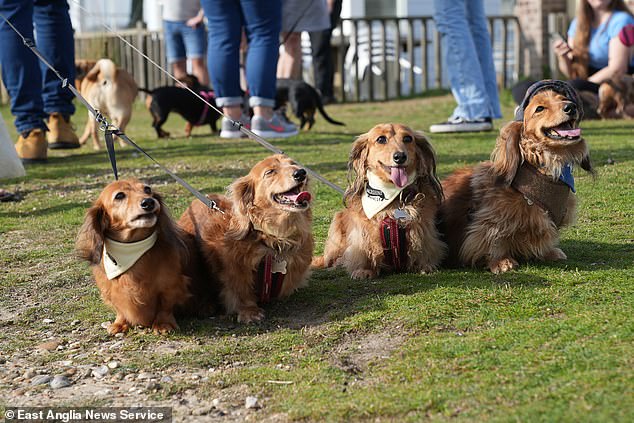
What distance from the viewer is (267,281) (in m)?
4.40

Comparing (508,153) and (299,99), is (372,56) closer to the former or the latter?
(299,99)

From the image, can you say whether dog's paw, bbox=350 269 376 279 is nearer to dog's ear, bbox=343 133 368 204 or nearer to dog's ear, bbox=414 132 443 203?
dog's ear, bbox=343 133 368 204

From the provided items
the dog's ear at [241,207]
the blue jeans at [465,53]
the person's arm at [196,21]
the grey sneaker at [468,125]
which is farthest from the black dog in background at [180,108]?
the dog's ear at [241,207]

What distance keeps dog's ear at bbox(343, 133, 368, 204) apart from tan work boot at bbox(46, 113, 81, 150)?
5342 millimetres

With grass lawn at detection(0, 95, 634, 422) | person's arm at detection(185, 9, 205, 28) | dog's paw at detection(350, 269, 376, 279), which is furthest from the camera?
person's arm at detection(185, 9, 205, 28)

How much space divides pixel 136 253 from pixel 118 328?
0.45m

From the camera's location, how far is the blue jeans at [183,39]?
1246 cm

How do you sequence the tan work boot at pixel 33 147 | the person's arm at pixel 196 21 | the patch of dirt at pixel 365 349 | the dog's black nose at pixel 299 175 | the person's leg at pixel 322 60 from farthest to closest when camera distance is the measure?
the person's leg at pixel 322 60 → the person's arm at pixel 196 21 → the tan work boot at pixel 33 147 → the dog's black nose at pixel 299 175 → the patch of dirt at pixel 365 349

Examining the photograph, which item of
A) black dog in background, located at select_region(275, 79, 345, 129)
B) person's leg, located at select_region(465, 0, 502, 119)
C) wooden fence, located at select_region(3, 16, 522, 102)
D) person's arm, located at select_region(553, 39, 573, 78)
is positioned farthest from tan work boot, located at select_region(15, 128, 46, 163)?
wooden fence, located at select_region(3, 16, 522, 102)

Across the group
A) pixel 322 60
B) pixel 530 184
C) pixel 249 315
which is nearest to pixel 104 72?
pixel 322 60

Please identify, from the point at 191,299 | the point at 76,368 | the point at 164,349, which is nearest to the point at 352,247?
the point at 191,299

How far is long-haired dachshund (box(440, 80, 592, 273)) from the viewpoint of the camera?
4.65 meters

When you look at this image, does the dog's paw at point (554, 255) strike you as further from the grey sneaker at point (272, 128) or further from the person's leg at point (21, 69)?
the person's leg at point (21, 69)

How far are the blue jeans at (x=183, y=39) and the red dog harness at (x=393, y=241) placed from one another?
323 inches
